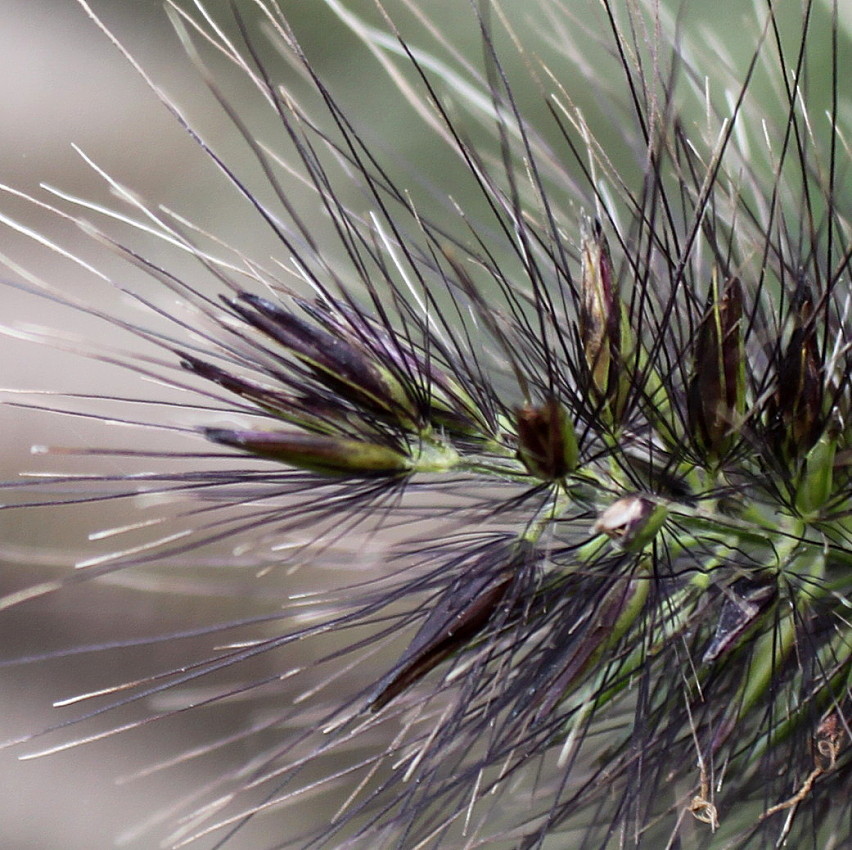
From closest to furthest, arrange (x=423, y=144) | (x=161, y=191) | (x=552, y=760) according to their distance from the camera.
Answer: (x=552, y=760)
(x=423, y=144)
(x=161, y=191)

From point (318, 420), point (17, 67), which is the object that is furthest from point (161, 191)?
point (318, 420)

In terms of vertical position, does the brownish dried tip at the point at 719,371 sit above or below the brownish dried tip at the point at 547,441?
above

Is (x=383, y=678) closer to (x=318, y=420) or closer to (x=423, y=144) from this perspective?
(x=318, y=420)

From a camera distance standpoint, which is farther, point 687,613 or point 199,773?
point 199,773

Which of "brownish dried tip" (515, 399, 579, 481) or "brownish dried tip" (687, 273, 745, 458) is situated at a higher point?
"brownish dried tip" (687, 273, 745, 458)

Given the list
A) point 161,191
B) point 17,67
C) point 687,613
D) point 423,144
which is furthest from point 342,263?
point 687,613

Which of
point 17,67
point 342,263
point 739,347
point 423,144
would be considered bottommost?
point 739,347

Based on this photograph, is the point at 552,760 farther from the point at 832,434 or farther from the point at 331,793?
the point at 832,434

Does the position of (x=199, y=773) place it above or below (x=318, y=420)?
below

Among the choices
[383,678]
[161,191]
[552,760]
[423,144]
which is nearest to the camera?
[383,678]
